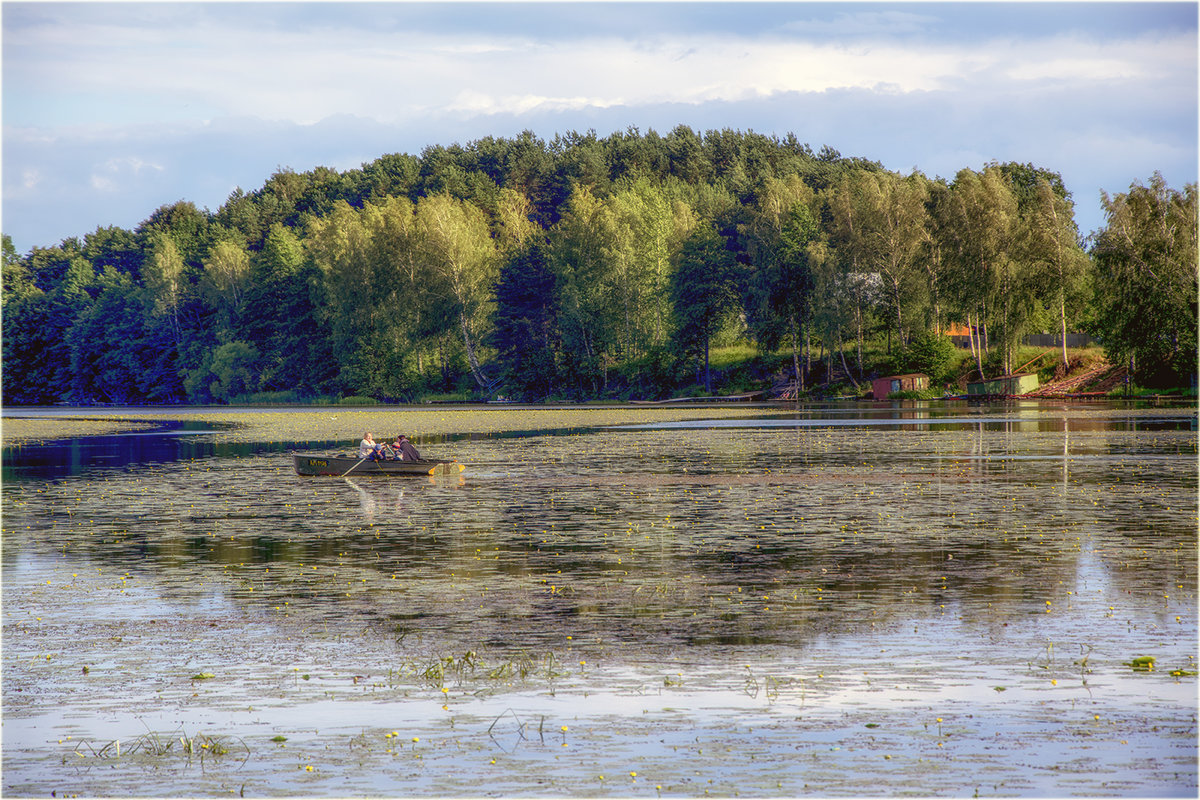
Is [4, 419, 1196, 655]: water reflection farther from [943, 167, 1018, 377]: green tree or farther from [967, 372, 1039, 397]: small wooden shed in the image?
[943, 167, 1018, 377]: green tree

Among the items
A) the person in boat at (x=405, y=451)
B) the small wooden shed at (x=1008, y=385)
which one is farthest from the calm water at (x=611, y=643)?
the small wooden shed at (x=1008, y=385)

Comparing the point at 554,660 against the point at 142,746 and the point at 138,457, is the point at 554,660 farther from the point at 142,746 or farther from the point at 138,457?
the point at 138,457

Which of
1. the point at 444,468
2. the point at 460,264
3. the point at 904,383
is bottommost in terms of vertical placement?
the point at 444,468

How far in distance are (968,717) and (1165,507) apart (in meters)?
18.5

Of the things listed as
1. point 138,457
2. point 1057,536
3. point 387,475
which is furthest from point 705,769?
point 138,457

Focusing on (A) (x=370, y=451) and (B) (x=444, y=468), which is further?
(A) (x=370, y=451)

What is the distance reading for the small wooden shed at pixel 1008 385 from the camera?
9831cm

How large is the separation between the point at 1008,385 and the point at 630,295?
146 ft

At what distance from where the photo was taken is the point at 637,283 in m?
129

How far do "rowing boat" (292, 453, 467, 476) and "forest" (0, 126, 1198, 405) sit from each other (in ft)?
212

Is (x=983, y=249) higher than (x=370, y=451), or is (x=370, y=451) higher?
(x=983, y=249)

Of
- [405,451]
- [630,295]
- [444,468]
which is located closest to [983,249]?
[630,295]

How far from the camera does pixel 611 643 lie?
15.0 meters

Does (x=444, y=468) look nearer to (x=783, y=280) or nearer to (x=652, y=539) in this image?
(x=652, y=539)
